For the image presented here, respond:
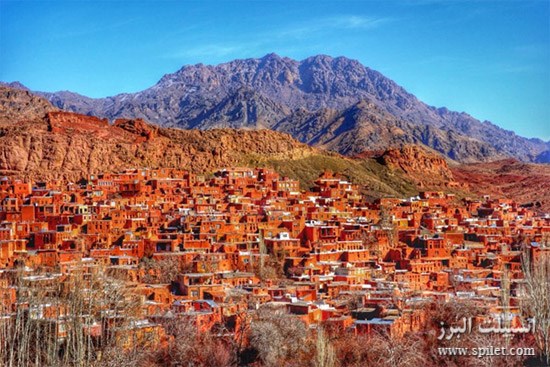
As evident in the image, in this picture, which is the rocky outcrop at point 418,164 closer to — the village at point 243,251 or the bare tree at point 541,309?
the village at point 243,251

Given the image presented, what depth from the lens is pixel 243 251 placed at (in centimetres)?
4438

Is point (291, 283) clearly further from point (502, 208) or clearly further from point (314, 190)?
point (502, 208)

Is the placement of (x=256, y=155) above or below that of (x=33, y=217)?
above

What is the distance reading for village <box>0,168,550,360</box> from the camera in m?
33.5

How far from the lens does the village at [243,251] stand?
3350 cm

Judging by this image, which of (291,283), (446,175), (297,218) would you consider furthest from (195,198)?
(446,175)

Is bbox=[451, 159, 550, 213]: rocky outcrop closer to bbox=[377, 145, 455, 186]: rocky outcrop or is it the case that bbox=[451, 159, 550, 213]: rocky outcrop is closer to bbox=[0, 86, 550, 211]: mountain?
bbox=[0, 86, 550, 211]: mountain

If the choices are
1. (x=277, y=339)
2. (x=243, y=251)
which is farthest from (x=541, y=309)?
(x=243, y=251)

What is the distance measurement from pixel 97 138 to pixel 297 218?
26.1 meters

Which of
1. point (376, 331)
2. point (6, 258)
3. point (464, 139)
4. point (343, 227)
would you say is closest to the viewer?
point (376, 331)

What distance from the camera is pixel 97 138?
230 feet

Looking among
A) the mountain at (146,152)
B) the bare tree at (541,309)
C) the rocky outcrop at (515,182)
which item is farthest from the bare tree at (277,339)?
the rocky outcrop at (515,182)

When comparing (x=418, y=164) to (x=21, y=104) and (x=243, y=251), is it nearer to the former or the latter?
(x=21, y=104)

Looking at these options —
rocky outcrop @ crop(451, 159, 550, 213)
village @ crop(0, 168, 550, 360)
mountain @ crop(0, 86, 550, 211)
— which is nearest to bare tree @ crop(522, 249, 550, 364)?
village @ crop(0, 168, 550, 360)
